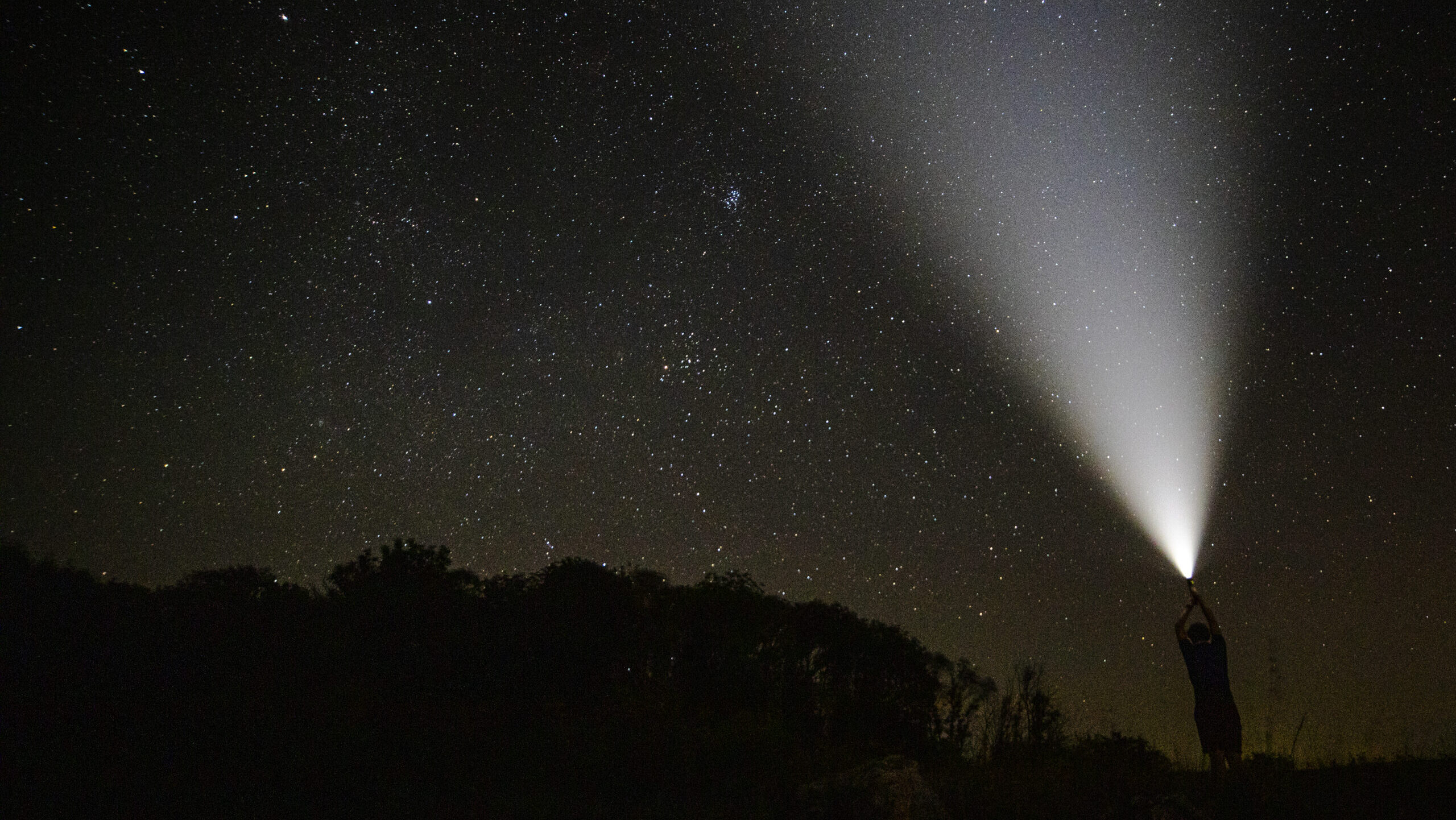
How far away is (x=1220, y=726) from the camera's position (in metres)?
7.05

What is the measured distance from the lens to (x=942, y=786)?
693cm

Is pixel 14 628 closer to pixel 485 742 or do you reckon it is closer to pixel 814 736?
pixel 485 742

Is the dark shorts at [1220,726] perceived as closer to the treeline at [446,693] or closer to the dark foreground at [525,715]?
the dark foreground at [525,715]

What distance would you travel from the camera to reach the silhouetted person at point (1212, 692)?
704 cm

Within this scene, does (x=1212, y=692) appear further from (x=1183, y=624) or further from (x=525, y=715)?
(x=525, y=715)

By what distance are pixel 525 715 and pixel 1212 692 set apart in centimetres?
835

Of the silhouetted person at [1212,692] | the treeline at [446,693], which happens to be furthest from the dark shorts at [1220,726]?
the treeline at [446,693]

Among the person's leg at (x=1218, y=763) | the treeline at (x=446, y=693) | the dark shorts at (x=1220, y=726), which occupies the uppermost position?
the dark shorts at (x=1220, y=726)

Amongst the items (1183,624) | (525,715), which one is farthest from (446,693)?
(1183,624)

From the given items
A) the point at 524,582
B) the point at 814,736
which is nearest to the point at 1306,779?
the point at 814,736

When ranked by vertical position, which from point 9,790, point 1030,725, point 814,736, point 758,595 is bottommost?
point 9,790

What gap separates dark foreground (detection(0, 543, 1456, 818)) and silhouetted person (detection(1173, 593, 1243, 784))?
0.34 metres

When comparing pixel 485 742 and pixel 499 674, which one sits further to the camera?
pixel 499 674

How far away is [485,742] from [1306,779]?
27.2 ft
